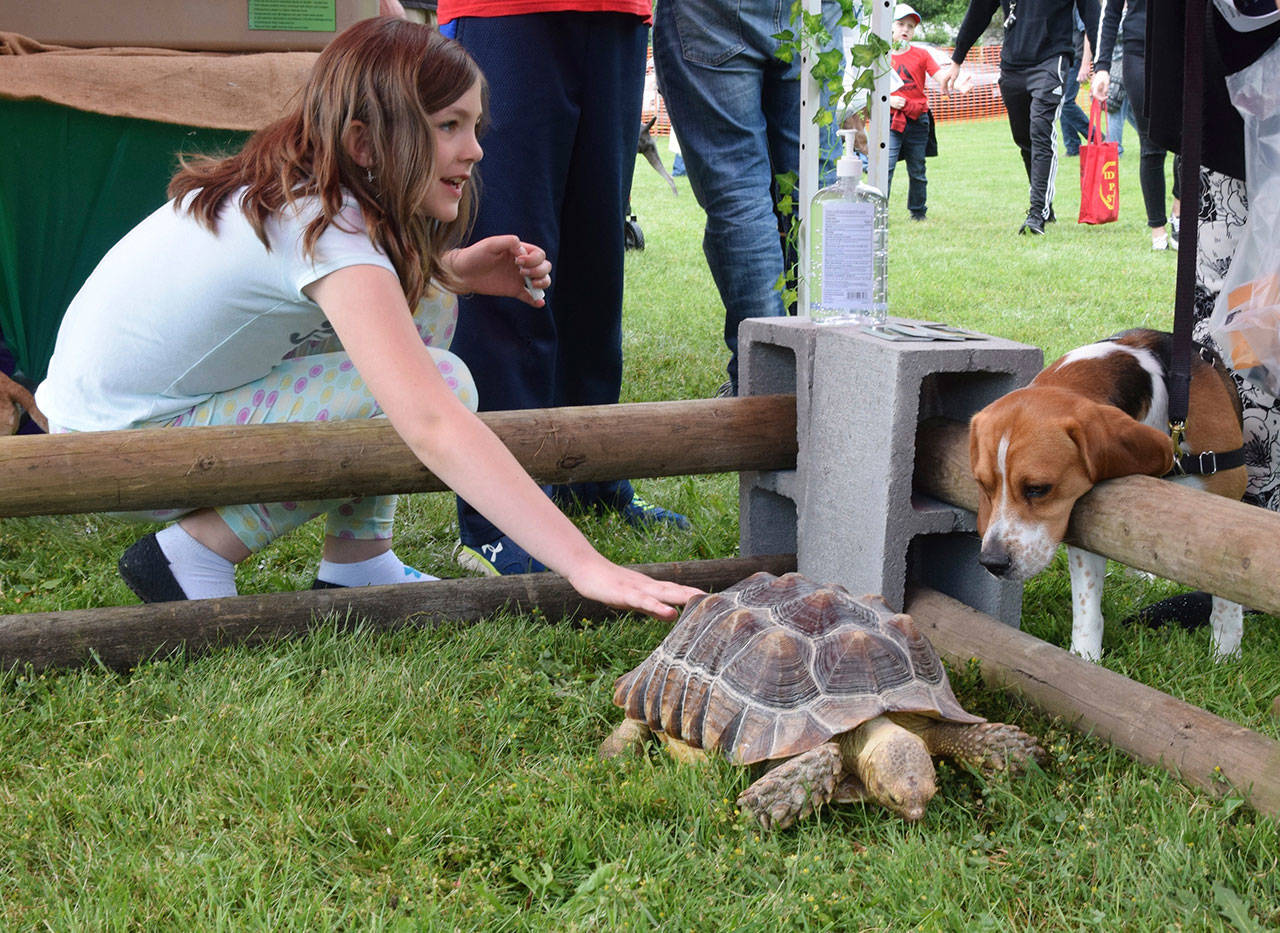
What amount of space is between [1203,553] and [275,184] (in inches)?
86.0

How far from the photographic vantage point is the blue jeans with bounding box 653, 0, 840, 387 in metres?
4.37

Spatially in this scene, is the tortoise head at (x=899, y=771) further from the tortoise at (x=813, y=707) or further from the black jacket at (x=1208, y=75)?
the black jacket at (x=1208, y=75)

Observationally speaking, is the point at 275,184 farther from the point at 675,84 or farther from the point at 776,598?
the point at 675,84

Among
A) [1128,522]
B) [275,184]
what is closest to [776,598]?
[1128,522]

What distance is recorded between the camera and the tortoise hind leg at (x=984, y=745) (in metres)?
2.31

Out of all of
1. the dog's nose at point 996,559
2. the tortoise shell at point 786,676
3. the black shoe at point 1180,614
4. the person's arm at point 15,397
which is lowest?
the black shoe at point 1180,614

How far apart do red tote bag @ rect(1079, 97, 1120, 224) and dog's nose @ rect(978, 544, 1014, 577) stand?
10529 millimetres

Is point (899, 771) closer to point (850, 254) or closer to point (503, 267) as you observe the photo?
point (850, 254)

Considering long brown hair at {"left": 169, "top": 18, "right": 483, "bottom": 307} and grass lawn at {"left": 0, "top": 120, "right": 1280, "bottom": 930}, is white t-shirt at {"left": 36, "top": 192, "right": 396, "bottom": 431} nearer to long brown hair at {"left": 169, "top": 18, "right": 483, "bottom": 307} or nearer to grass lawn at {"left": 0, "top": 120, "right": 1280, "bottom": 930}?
long brown hair at {"left": 169, "top": 18, "right": 483, "bottom": 307}

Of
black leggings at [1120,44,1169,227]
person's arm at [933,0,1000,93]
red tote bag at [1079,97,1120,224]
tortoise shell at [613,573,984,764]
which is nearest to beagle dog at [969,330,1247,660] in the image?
tortoise shell at [613,573,984,764]

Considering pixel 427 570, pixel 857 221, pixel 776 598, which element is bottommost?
pixel 427 570

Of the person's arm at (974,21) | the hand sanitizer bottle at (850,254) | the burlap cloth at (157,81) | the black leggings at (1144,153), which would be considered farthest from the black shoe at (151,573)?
the person's arm at (974,21)

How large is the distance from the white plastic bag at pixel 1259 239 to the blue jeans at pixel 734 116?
156cm

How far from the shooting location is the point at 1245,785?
7.09 ft
